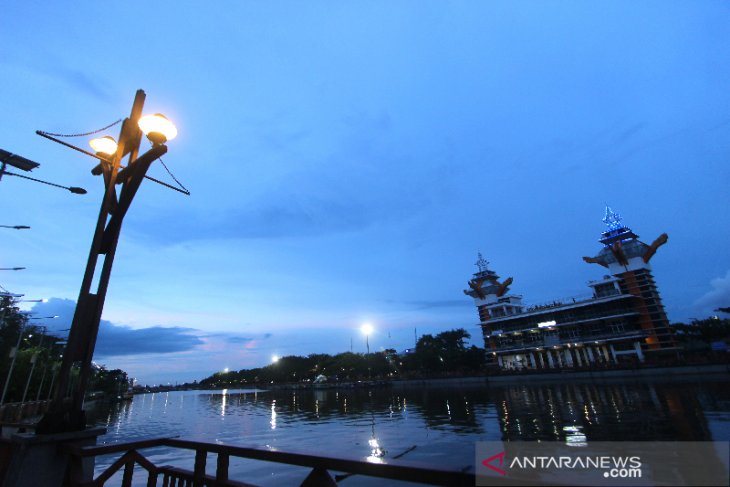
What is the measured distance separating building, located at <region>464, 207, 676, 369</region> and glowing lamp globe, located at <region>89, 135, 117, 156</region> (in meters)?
74.5

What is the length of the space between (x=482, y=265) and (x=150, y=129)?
360ft

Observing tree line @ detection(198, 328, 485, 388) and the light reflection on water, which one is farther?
tree line @ detection(198, 328, 485, 388)

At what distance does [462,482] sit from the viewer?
2.50 m

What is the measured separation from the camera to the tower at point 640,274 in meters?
66.6

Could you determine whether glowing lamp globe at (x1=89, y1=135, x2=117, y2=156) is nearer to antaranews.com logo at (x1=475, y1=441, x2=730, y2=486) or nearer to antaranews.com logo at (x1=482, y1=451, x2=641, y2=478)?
antaranews.com logo at (x1=482, y1=451, x2=641, y2=478)

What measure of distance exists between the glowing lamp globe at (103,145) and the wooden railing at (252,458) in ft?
16.4

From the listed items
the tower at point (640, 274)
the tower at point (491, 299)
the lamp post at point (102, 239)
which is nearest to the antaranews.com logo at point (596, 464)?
the lamp post at point (102, 239)

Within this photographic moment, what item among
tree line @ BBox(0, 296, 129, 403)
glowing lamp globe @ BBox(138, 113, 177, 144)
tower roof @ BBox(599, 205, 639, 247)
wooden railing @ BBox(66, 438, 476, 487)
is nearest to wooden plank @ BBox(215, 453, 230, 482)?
wooden railing @ BBox(66, 438, 476, 487)

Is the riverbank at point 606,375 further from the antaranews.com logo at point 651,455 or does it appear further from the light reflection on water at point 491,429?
the antaranews.com logo at point 651,455

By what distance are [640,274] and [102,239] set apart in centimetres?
8553

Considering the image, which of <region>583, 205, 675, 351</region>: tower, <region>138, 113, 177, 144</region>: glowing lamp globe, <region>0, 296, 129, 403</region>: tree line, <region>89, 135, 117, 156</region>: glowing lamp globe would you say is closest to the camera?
<region>138, 113, 177, 144</region>: glowing lamp globe

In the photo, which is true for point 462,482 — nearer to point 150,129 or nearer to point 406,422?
point 150,129

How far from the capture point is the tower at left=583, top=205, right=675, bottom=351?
66.6 metres

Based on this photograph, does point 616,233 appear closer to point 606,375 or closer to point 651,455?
point 606,375
